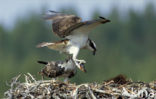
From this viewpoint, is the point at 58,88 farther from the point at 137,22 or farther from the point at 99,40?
the point at 137,22

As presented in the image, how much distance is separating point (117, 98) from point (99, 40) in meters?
61.2

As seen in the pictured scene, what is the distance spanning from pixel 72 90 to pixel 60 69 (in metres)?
1.15

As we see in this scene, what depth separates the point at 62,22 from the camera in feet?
41.5

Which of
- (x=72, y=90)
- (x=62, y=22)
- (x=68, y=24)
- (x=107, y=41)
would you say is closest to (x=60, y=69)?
(x=68, y=24)

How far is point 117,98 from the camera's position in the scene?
421 inches

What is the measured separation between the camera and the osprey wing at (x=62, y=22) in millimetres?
12312

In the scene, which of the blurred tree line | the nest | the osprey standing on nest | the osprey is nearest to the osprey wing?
the osprey standing on nest

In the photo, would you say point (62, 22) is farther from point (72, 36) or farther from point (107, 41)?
point (107, 41)

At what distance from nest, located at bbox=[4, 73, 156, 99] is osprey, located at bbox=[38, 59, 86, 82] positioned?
565 millimetres

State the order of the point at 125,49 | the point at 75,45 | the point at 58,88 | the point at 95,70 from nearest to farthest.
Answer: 1. the point at 58,88
2. the point at 75,45
3. the point at 95,70
4. the point at 125,49

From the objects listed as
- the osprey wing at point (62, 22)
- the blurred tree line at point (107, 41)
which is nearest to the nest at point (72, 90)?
the osprey wing at point (62, 22)

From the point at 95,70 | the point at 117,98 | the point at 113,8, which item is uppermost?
the point at 117,98

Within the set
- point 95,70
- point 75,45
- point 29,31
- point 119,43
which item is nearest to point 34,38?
point 29,31

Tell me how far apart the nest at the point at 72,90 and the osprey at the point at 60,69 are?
0.56 m
